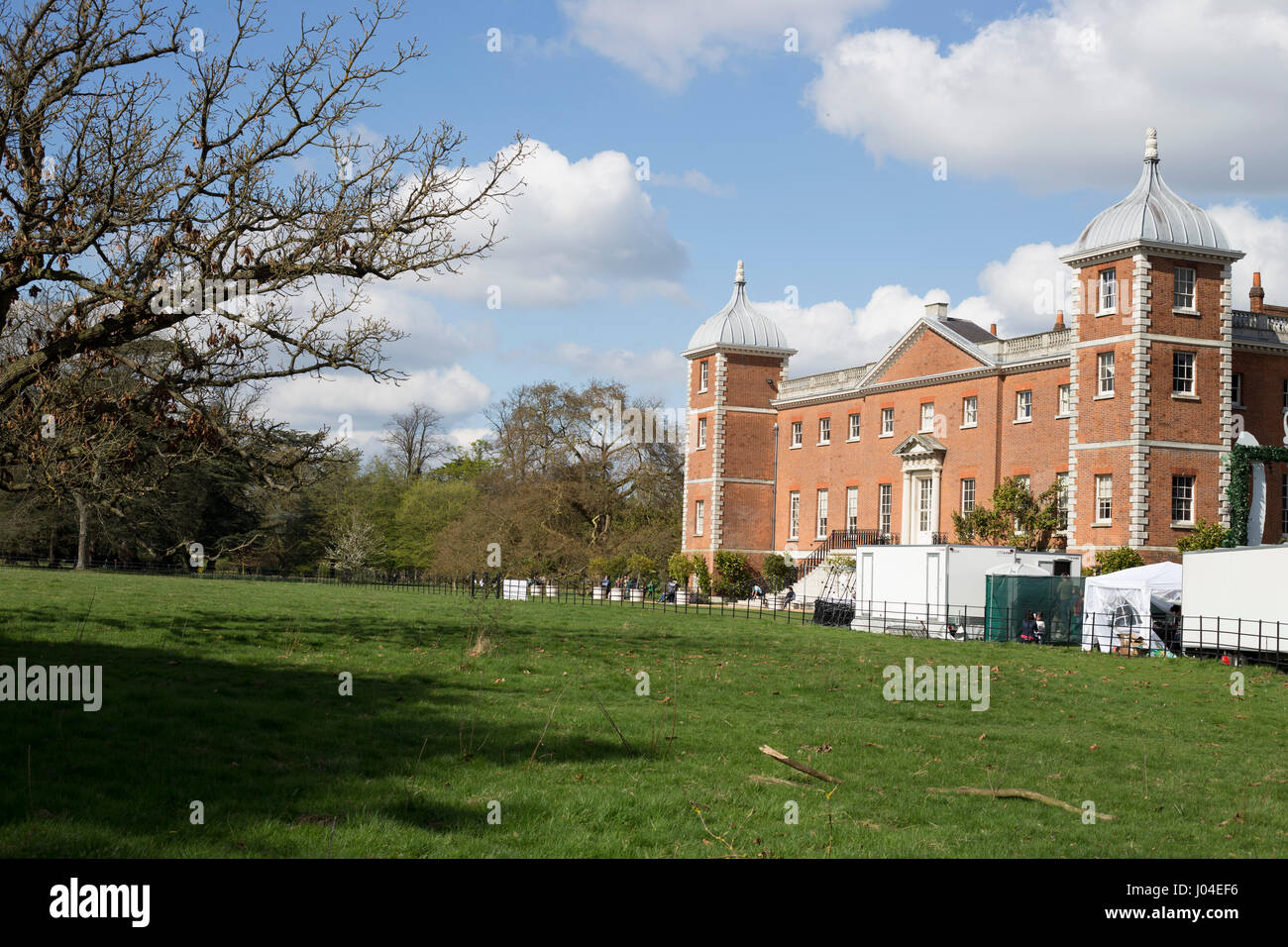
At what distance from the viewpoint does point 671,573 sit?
209 feet

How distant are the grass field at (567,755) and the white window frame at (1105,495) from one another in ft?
67.7

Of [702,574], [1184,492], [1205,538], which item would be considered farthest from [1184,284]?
[702,574]

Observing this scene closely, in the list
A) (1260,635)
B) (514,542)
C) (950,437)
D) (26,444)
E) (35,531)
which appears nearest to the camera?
(26,444)

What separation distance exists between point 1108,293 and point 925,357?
1170cm

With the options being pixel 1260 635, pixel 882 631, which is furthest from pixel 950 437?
pixel 1260 635

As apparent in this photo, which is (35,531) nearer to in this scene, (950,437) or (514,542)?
(514,542)

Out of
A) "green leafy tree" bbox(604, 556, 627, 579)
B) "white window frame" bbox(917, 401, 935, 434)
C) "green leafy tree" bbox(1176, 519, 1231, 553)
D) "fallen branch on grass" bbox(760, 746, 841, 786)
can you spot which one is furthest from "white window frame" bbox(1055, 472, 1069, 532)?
"fallen branch on grass" bbox(760, 746, 841, 786)

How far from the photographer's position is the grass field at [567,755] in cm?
839

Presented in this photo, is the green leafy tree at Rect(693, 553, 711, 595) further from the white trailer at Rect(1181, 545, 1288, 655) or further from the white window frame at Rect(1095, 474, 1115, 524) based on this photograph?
the white trailer at Rect(1181, 545, 1288, 655)

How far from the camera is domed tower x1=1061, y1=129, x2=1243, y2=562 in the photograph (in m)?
41.0

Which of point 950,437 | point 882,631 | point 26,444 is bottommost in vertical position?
point 882,631

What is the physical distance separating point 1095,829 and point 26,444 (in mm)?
16040

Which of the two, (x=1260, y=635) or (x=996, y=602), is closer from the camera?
(x=1260, y=635)

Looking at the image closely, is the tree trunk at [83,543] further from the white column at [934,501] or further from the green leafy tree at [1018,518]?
A: the green leafy tree at [1018,518]
